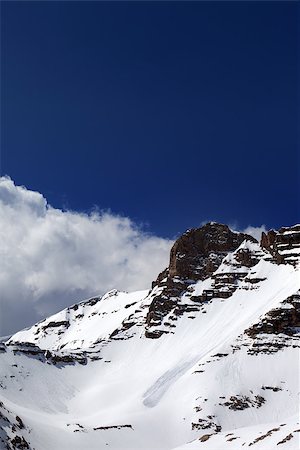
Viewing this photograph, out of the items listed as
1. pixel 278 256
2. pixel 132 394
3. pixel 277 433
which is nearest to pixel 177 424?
pixel 132 394

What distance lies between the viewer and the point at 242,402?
12162cm

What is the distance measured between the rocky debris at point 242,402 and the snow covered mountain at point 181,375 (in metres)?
0.27

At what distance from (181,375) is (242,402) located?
81.4ft

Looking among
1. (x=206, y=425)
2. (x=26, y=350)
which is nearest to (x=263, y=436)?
(x=206, y=425)

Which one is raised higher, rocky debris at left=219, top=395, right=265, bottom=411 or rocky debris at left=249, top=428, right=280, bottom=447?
rocky debris at left=219, top=395, right=265, bottom=411

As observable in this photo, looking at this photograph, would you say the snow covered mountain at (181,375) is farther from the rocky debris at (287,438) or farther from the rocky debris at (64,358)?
the rocky debris at (287,438)

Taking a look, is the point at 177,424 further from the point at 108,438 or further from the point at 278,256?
the point at 278,256

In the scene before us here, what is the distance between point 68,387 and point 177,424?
53.7m

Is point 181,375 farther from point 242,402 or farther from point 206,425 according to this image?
point 206,425

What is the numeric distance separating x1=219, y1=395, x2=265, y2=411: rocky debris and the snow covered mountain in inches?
10.6

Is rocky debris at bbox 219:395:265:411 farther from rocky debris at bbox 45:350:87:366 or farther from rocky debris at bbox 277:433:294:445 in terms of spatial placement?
rocky debris at bbox 277:433:294:445

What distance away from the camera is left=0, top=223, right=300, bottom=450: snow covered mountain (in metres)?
101

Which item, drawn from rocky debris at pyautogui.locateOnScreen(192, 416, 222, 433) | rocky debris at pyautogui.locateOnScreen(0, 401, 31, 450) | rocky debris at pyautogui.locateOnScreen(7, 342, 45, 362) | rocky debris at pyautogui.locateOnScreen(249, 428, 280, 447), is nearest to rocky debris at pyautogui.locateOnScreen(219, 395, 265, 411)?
rocky debris at pyautogui.locateOnScreen(192, 416, 222, 433)

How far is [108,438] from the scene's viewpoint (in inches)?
3971
